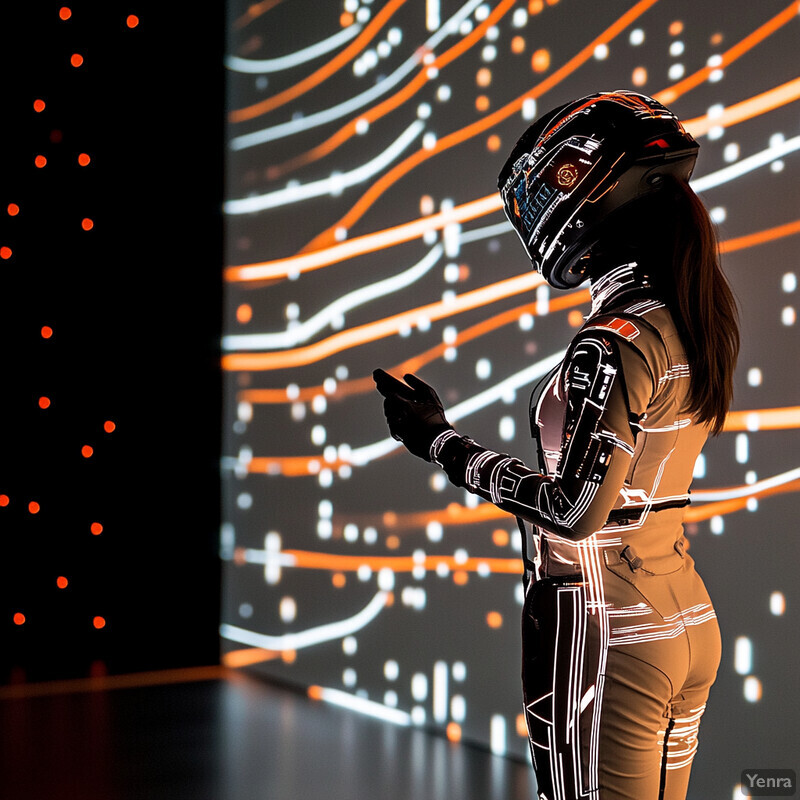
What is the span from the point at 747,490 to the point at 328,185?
6.91 ft

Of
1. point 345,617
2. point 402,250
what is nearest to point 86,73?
point 402,250

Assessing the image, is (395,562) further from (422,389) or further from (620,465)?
(620,465)

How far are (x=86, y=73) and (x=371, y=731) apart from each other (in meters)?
2.83

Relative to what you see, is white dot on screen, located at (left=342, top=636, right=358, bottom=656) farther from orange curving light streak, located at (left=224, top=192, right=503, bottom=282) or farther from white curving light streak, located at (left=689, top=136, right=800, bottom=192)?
white curving light streak, located at (left=689, top=136, right=800, bottom=192)

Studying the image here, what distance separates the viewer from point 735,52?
2.49 metres

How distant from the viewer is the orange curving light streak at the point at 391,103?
126 inches

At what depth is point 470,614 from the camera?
3.21 m

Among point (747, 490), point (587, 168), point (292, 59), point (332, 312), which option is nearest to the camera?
point (587, 168)

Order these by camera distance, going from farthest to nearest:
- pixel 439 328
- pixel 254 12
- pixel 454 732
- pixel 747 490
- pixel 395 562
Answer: pixel 254 12 → pixel 395 562 → pixel 439 328 → pixel 454 732 → pixel 747 490

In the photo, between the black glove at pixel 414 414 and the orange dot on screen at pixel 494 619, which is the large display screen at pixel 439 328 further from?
the black glove at pixel 414 414

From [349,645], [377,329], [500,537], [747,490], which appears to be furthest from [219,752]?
[747,490]

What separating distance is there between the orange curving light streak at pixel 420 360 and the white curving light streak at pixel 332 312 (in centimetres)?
20

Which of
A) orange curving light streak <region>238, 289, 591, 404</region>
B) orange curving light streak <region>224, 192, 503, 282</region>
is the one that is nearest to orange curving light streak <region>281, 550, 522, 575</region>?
orange curving light streak <region>238, 289, 591, 404</region>

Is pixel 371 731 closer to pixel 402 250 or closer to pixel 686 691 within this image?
pixel 402 250
